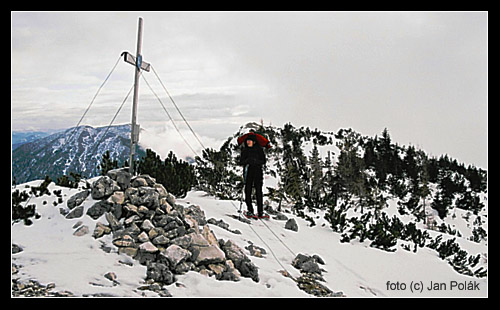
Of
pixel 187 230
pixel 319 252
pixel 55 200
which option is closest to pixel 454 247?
pixel 319 252

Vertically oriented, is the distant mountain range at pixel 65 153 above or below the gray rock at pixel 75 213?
above

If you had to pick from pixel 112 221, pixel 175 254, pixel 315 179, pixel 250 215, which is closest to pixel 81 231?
pixel 112 221

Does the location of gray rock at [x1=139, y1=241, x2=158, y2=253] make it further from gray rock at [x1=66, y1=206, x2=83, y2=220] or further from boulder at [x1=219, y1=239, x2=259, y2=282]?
gray rock at [x1=66, y1=206, x2=83, y2=220]

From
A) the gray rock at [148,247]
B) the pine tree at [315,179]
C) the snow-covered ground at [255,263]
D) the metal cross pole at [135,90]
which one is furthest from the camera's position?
the pine tree at [315,179]

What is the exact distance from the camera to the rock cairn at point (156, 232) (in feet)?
14.7

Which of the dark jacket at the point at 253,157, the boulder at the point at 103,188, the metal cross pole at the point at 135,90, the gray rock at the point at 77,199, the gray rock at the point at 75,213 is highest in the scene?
the metal cross pole at the point at 135,90

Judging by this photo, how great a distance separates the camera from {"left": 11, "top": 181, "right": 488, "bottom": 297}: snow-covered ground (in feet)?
13.0

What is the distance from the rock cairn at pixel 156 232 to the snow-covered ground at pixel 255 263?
144 millimetres

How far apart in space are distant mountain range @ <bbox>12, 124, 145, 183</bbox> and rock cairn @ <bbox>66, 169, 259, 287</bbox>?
0.88 metres

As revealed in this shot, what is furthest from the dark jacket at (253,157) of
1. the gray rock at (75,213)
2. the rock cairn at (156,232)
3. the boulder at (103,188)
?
the gray rock at (75,213)

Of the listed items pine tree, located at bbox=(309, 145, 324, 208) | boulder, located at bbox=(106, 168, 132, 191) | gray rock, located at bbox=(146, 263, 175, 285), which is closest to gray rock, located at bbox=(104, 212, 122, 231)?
boulder, located at bbox=(106, 168, 132, 191)

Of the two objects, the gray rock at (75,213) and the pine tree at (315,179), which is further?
the pine tree at (315,179)

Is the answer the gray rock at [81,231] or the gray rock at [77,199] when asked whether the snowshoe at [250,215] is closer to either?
the gray rock at [77,199]

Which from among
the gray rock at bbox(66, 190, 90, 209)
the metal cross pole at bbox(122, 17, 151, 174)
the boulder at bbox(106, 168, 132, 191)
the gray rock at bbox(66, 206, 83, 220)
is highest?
the metal cross pole at bbox(122, 17, 151, 174)
